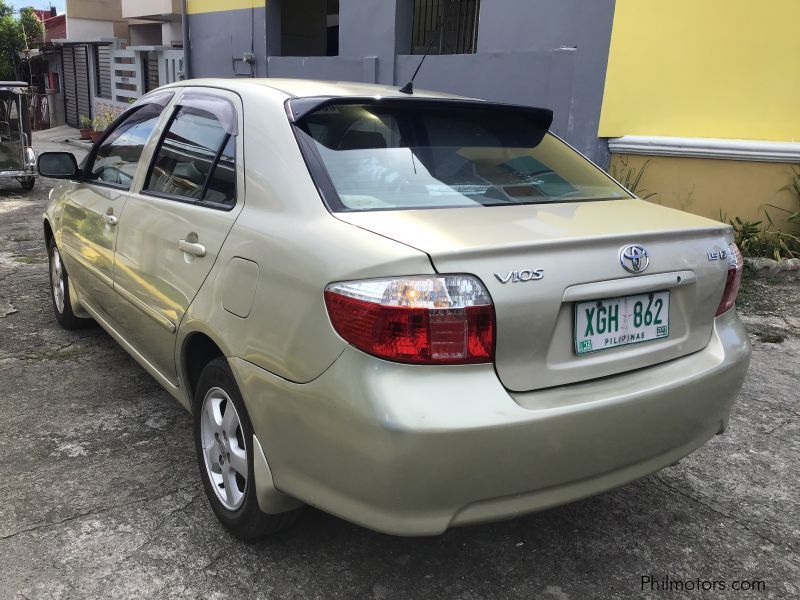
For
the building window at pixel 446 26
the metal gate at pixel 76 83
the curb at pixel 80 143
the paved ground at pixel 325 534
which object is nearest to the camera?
the paved ground at pixel 325 534

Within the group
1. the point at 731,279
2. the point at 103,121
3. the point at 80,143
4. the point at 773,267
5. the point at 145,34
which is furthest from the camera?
the point at 145,34

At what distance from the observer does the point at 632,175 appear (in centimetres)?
672

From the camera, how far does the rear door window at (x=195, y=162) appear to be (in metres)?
2.56

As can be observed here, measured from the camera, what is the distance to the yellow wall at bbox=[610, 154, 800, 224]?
19.5 feet

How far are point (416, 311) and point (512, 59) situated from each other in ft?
21.0

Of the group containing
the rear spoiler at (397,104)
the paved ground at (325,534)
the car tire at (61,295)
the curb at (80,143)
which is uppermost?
the rear spoiler at (397,104)

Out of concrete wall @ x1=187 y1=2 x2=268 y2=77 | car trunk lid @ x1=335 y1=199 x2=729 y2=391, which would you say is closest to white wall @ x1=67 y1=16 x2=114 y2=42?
concrete wall @ x1=187 y1=2 x2=268 y2=77

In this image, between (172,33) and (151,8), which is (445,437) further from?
(172,33)

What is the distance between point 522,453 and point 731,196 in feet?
17.1

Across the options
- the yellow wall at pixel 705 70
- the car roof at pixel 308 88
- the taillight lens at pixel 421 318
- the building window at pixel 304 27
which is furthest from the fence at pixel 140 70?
the taillight lens at pixel 421 318

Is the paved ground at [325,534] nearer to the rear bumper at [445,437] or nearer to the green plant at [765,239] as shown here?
the rear bumper at [445,437]

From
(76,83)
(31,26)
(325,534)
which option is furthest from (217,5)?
(31,26)

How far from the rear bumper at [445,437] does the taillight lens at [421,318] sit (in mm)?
40

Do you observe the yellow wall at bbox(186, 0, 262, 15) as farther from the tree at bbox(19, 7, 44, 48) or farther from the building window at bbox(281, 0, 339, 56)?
the tree at bbox(19, 7, 44, 48)
